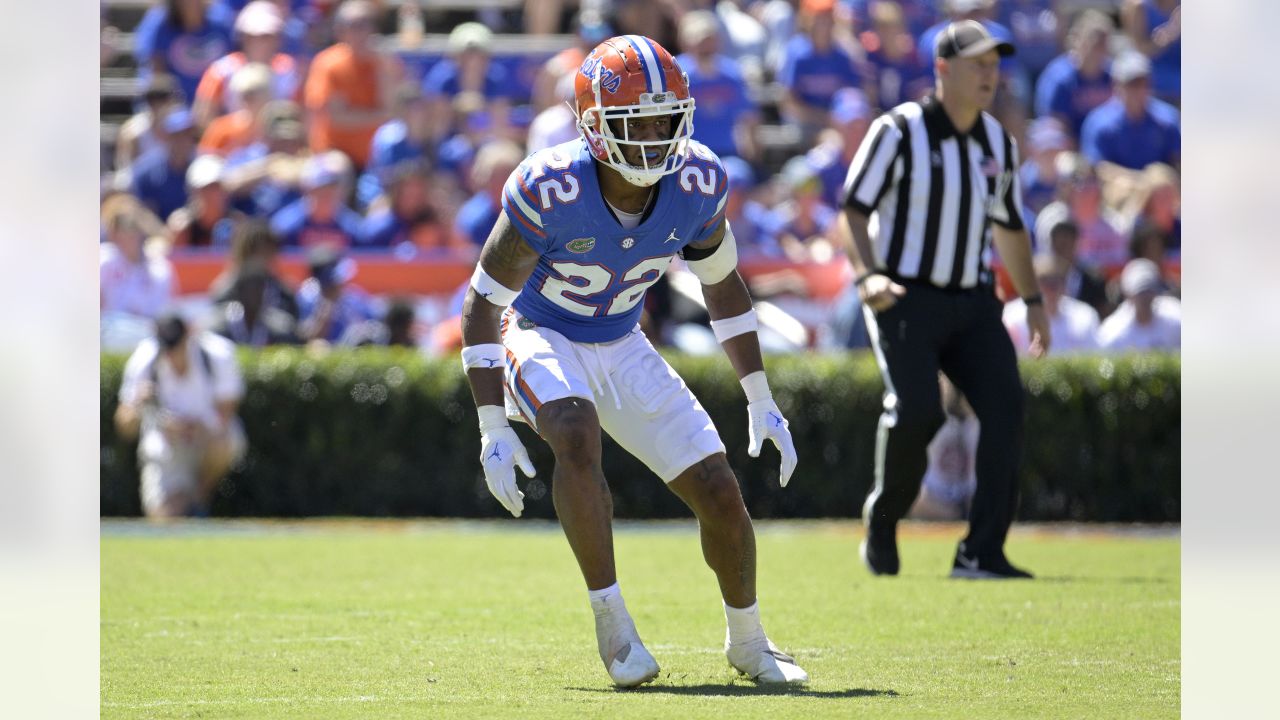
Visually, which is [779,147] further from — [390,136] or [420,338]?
[420,338]

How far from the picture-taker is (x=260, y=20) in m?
15.3

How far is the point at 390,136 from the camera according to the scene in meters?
14.3

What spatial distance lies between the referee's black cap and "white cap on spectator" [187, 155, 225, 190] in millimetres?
7035

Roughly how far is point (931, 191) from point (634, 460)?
151 inches

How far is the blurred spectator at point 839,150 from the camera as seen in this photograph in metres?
14.1

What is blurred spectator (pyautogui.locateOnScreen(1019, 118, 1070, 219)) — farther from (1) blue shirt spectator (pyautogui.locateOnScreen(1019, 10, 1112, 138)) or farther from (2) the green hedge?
(2) the green hedge

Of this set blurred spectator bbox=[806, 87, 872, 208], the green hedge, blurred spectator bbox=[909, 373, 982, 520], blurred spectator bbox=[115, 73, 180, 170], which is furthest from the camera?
blurred spectator bbox=[115, 73, 180, 170]

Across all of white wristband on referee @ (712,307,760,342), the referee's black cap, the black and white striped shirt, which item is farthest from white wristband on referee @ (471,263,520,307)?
the referee's black cap

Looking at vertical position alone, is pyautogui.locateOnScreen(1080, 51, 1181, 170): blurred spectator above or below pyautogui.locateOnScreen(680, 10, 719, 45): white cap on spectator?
below

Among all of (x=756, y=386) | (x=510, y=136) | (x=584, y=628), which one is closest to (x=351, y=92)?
(x=510, y=136)

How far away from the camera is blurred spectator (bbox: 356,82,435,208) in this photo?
1415 centimetres

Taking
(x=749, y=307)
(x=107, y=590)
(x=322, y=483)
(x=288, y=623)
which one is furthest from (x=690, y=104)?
(x=322, y=483)

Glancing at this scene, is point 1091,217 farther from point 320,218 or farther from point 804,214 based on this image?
point 320,218
